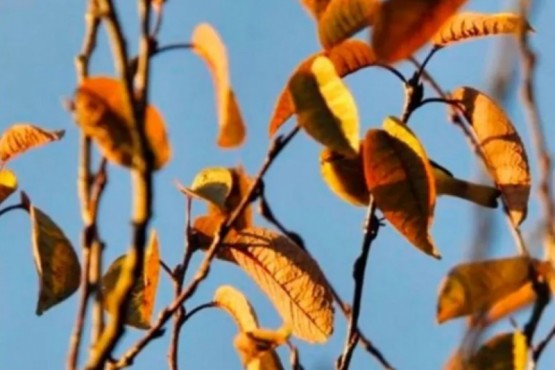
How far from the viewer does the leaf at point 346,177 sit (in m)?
1.63

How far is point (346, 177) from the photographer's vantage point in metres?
1.63

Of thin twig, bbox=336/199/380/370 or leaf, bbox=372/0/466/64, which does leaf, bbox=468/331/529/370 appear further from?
leaf, bbox=372/0/466/64

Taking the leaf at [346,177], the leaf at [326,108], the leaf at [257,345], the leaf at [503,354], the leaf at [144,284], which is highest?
the leaf at [326,108]

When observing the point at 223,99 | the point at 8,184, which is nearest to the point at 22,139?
the point at 8,184

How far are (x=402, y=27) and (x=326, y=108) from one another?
0.25 m

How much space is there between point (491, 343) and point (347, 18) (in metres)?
0.37

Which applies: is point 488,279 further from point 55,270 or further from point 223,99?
point 55,270

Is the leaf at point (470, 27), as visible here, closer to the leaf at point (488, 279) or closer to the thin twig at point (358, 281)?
the thin twig at point (358, 281)

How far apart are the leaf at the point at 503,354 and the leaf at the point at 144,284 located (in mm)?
408

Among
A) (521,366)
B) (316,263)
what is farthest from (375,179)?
(521,366)

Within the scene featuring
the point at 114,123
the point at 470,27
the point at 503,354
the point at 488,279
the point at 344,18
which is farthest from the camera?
the point at 470,27

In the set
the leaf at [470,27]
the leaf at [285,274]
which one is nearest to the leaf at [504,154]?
the leaf at [470,27]

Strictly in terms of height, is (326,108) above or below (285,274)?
above

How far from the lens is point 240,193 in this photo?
165 cm
